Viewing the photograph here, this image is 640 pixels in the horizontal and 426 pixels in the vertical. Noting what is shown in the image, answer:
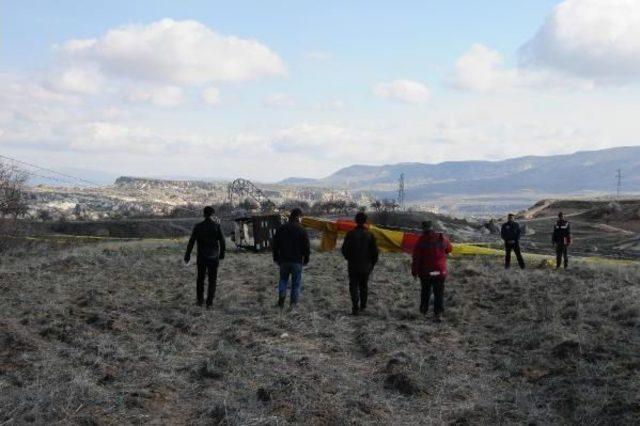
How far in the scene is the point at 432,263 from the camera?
1205 cm

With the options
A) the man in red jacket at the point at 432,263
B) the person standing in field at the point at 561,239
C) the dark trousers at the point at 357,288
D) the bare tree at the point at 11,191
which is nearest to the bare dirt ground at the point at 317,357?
the dark trousers at the point at 357,288

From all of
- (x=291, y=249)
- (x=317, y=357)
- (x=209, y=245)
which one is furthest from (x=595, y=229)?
(x=317, y=357)

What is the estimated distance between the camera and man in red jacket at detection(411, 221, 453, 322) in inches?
474

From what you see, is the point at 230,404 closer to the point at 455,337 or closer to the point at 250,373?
the point at 250,373

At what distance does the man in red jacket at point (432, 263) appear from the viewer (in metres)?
12.0

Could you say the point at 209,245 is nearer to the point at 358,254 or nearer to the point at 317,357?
the point at 358,254

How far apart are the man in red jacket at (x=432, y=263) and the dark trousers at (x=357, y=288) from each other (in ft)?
2.87

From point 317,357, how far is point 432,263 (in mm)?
3560

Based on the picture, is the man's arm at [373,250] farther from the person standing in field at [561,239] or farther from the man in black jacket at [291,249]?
the person standing in field at [561,239]

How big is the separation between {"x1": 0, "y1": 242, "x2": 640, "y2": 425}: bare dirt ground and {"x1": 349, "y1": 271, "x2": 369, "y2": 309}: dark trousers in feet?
0.79

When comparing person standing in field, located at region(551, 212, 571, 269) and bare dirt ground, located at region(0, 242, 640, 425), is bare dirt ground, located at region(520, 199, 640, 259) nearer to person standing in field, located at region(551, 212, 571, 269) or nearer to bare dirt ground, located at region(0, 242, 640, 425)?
person standing in field, located at region(551, 212, 571, 269)

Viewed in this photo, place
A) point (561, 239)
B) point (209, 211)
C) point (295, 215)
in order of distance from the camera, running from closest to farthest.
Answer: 1. point (209, 211)
2. point (295, 215)
3. point (561, 239)

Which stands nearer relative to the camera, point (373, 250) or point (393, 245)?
point (373, 250)

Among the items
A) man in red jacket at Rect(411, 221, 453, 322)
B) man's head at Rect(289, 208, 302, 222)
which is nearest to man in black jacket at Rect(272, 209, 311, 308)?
man's head at Rect(289, 208, 302, 222)
